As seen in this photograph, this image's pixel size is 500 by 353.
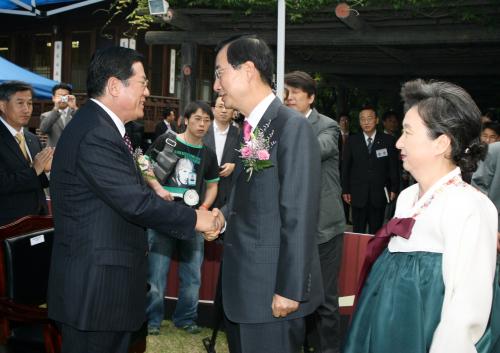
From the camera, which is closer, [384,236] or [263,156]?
[384,236]

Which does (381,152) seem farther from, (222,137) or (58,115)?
(58,115)

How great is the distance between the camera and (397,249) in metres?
2.26

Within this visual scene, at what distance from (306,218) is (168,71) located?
1797 centimetres

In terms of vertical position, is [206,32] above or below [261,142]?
above

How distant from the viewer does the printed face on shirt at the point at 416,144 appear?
2193mm

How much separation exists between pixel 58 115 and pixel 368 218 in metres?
4.79

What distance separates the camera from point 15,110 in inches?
186

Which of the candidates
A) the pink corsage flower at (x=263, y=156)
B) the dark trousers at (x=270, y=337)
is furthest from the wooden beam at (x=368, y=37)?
the dark trousers at (x=270, y=337)

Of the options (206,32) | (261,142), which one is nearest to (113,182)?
(261,142)

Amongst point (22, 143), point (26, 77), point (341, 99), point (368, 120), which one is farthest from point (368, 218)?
point (341, 99)

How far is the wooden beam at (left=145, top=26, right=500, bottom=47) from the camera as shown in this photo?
8062mm

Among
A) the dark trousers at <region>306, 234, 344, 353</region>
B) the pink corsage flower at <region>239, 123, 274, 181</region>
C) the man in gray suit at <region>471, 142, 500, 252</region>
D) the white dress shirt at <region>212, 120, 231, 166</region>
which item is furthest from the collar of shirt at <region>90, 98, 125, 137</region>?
the man in gray suit at <region>471, 142, 500, 252</region>

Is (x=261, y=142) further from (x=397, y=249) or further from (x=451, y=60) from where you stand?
(x=451, y=60)

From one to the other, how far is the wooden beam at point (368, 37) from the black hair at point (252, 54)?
614cm
